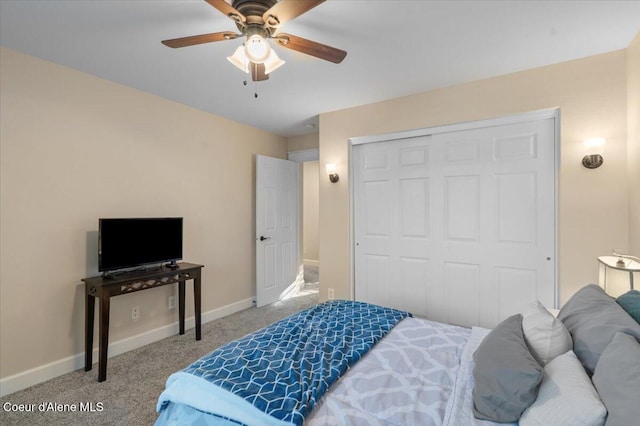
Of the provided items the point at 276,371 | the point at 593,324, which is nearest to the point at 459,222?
the point at 593,324

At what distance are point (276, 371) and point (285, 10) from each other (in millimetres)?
1701

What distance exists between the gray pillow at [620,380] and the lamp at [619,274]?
1.01 meters

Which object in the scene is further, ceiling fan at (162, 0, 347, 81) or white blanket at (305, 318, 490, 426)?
ceiling fan at (162, 0, 347, 81)

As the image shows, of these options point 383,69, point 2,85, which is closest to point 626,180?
point 383,69

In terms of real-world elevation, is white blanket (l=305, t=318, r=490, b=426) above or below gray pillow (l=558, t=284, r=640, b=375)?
below

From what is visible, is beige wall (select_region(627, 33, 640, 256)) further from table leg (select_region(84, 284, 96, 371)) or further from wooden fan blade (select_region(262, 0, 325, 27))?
table leg (select_region(84, 284, 96, 371))

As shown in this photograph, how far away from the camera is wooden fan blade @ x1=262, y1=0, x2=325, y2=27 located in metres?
1.44

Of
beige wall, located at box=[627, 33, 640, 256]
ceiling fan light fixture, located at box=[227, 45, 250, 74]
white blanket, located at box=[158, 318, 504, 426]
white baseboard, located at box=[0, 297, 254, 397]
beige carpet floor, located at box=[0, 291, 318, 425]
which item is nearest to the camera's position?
white blanket, located at box=[158, 318, 504, 426]

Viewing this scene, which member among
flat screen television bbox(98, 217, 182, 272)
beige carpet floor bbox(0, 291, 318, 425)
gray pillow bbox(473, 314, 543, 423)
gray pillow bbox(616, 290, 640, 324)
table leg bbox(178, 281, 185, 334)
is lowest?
beige carpet floor bbox(0, 291, 318, 425)

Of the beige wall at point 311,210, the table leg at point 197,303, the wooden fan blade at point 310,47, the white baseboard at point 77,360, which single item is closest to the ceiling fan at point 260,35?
the wooden fan blade at point 310,47

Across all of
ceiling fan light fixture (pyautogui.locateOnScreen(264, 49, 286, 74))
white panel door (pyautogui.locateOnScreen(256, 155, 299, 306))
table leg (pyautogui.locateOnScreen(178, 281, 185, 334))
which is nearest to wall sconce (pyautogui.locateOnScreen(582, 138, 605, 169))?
ceiling fan light fixture (pyautogui.locateOnScreen(264, 49, 286, 74))

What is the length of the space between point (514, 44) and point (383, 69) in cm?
97

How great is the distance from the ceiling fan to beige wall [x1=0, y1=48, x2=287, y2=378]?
1505 millimetres

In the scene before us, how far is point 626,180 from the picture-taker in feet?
Answer: 7.69
